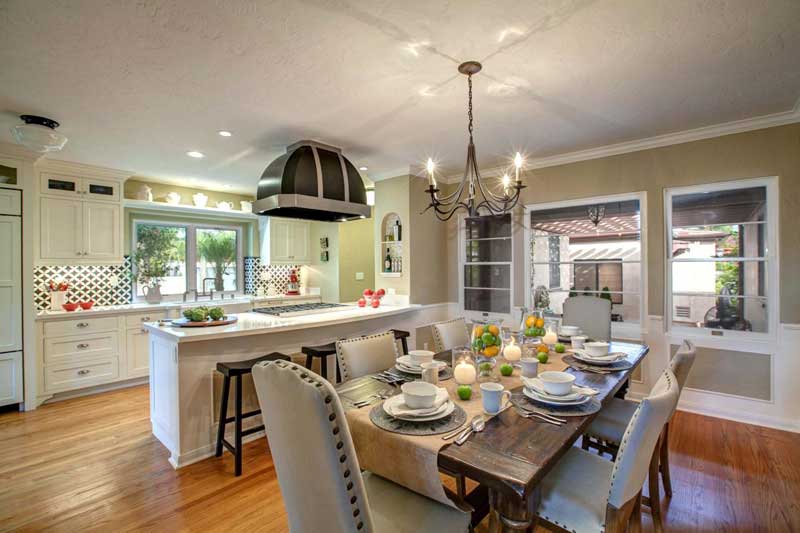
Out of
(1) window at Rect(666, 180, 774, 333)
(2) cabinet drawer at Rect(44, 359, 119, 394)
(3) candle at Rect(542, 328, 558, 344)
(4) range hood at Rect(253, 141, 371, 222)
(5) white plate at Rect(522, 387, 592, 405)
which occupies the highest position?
(4) range hood at Rect(253, 141, 371, 222)

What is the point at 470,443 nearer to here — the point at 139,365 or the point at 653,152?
the point at 653,152

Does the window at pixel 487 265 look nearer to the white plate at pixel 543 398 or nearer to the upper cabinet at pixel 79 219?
the white plate at pixel 543 398

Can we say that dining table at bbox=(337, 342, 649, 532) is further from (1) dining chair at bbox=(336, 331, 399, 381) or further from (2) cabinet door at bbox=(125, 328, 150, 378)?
(2) cabinet door at bbox=(125, 328, 150, 378)

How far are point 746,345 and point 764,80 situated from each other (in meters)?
2.18

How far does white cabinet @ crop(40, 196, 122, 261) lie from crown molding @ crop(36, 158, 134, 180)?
0.32 m

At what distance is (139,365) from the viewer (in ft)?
14.2

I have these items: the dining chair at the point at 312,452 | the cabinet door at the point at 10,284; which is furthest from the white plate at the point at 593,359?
the cabinet door at the point at 10,284

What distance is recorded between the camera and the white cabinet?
3.93m

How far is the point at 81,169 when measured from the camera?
4137 millimetres

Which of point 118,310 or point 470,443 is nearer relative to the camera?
point 470,443

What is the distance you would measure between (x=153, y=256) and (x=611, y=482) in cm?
578

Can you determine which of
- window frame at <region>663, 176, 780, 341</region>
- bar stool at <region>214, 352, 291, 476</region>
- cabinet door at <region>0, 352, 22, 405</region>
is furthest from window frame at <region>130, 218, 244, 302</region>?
window frame at <region>663, 176, 780, 341</region>

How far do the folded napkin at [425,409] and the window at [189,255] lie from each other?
4.92 m

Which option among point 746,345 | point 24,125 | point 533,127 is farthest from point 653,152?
point 24,125
